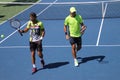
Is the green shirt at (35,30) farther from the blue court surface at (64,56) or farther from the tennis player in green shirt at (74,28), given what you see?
the blue court surface at (64,56)

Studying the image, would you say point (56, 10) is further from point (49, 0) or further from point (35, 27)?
Result: point (35, 27)

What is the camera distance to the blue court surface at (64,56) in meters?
11.9

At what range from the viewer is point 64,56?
13.8 meters

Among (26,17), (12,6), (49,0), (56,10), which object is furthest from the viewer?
(49,0)

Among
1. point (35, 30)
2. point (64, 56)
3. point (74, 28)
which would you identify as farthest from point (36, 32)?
point (64, 56)

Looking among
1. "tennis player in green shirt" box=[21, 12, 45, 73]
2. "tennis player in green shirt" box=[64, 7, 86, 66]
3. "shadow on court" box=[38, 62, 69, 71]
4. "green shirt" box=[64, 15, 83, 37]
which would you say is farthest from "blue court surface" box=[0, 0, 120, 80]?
"green shirt" box=[64, 15, 83, 37]

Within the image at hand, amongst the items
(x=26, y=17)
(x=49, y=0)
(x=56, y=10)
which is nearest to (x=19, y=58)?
(x=26, y=17)

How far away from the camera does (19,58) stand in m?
13.9

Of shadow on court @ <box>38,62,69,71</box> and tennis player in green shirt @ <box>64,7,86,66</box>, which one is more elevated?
tennis player in green shirt @ <box>64,7,86,66</box>

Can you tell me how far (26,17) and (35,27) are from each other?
10.1 meters

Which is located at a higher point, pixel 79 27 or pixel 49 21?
pixel 79 27

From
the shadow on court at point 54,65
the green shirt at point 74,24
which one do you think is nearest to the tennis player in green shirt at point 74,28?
the green shirt at point 74,24

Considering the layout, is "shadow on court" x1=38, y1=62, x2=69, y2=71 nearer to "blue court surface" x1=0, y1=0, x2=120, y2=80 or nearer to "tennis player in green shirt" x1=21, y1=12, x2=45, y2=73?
"blue court surface" x1=0, y1=0, x2=120, y2=80

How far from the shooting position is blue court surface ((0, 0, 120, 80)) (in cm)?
1191
